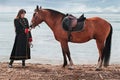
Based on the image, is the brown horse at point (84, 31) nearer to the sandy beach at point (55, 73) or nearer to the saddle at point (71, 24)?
the saddle at point (71, 24)

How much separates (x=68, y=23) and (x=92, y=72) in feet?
4.77

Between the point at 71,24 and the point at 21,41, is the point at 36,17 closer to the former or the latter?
the point at 21,41

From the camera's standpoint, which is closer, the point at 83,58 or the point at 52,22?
the point at 52,22

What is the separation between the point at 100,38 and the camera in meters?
10.5

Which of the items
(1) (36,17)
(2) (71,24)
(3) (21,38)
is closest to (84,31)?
(2) (71,24)

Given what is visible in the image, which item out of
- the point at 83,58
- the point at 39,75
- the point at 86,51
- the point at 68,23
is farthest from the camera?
the point at 86,51

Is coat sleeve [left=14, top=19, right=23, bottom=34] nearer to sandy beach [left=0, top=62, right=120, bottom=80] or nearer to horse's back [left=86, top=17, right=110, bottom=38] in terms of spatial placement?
sandy beach [left=0, top=62, right=120, bottom=80]

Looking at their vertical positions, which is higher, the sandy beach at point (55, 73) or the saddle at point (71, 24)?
the saddle at point (71, 24)

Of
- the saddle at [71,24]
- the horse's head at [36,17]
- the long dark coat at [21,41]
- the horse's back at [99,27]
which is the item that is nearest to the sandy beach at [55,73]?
the long dark coat at [21,41]

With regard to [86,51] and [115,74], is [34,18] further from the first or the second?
[86,51]

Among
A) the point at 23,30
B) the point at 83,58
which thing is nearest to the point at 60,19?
the point at 23,30

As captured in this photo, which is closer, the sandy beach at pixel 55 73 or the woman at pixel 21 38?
the sandy beach at pixel 55 73

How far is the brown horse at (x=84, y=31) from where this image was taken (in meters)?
10.4

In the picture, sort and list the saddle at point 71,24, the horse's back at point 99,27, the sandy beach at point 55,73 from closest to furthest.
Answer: the sandy beach at point 55,73 < the saddle at point 71,24 < the horse's back at point 99,27
